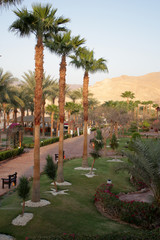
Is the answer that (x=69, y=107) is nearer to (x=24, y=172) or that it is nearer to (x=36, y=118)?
(x=24, y=172)

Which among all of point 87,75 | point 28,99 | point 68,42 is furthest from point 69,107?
point 68,42

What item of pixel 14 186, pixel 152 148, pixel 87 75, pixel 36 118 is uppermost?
pixel 87 75

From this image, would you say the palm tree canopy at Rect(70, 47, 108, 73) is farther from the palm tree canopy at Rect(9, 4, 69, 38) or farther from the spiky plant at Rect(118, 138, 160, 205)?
the spiky plant at Rect(118, 138, 160, 205)

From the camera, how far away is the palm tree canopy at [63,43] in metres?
14.7

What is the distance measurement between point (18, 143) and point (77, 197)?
1911 cm

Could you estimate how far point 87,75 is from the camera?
20.4 metres

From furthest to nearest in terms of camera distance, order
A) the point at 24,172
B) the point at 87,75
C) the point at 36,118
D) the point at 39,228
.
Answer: the point at 87,75
the point at 24,172
the point at 36,118
the point at 39,228

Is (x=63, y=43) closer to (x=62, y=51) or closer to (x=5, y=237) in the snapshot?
(x=62, y=51)

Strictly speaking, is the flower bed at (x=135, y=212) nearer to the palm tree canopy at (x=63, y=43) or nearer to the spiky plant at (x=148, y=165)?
the spiky plant at (x=148, y=165)

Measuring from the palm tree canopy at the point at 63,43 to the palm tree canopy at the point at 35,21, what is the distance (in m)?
2.39

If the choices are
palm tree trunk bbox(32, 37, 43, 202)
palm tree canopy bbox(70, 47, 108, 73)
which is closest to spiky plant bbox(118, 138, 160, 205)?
palm tree trunk bbox(32, 37, 43, 202)

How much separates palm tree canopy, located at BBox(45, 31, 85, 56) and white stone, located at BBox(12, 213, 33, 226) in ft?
31.9

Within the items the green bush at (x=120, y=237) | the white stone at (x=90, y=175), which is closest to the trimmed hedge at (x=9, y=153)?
the white stone at (x=90, y=175)

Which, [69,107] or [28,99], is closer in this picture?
[28,99]
